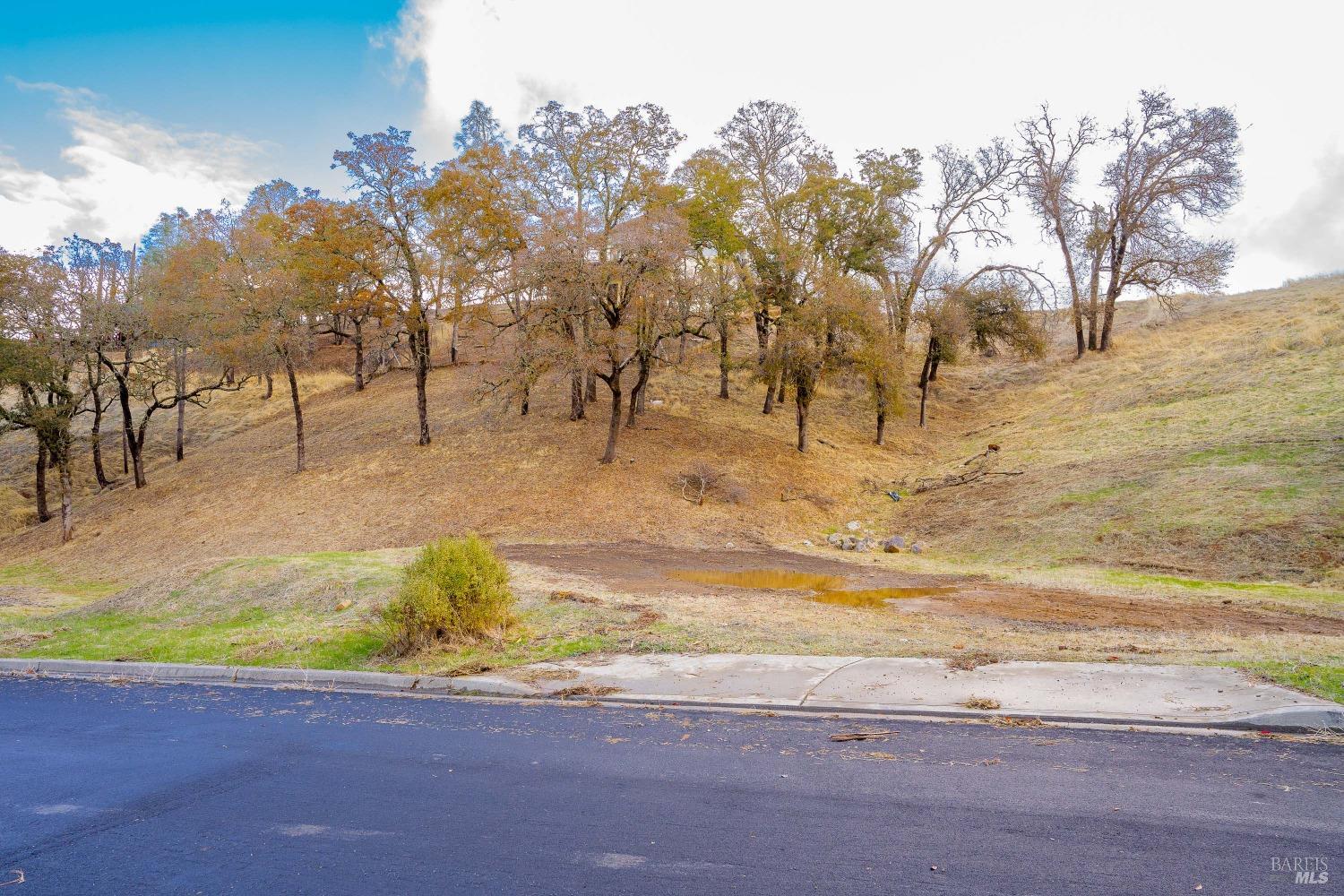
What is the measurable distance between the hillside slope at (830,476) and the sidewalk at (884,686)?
399 inches

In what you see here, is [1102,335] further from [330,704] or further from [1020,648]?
[330,704]

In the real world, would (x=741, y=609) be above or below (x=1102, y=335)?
below

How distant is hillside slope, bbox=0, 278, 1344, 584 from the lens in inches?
774

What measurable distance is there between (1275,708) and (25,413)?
37043mm

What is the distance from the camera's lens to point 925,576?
61.8 feet

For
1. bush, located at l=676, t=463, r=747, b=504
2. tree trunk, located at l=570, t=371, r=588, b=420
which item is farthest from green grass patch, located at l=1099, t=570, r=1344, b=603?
tree trunk, located at l=570, t=371, r=588, b=420

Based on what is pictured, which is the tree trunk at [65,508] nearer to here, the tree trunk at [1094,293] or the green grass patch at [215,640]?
the green grass patch at [215,640]

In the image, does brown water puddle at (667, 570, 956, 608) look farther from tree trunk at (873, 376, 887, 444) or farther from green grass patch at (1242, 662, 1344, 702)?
tree trunk at (873, 376, 887, 444)

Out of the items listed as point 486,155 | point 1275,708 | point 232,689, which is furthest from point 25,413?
point 1275,708

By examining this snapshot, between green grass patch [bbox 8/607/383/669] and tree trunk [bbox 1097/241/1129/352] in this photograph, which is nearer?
green grass patch [bbox 8/607/383/669]

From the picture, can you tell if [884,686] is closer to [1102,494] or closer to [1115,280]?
[1102,494]

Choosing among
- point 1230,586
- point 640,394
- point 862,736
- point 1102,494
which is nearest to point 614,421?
point 640,394

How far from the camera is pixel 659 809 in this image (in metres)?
5.31

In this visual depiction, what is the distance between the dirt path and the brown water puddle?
282 millimetres
